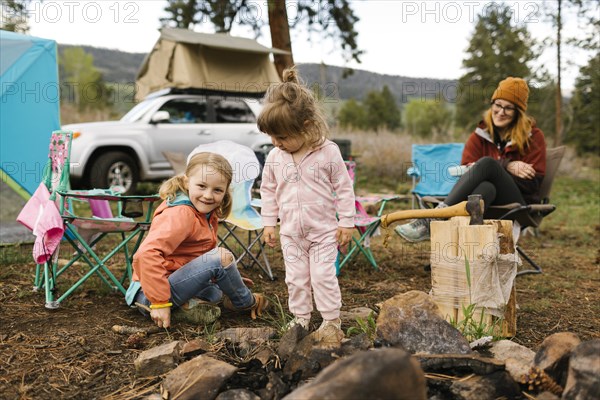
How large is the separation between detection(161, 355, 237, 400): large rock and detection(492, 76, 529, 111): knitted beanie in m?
2.59

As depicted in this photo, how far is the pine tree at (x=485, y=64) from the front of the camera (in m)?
26.4

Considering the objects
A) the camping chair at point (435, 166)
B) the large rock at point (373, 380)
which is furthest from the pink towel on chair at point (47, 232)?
the camping chair at point (435, 166)

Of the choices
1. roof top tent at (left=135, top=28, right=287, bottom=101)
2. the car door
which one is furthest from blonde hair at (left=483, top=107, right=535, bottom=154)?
roof top tent at (left=135, top=28, right=287, bottom=101)

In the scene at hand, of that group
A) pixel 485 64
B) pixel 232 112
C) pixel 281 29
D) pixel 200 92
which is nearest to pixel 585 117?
pixel 485 64

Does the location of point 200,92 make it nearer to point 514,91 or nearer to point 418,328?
point 514,91

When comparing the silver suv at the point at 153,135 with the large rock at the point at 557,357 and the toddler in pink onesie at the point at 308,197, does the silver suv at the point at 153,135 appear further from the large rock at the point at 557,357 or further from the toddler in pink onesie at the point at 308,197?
the large rock at the point at 557,357

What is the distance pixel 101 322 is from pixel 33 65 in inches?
144

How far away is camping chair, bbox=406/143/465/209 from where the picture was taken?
5.48 m

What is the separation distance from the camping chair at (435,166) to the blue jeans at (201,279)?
309cm

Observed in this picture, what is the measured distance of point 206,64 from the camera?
9.85 metres

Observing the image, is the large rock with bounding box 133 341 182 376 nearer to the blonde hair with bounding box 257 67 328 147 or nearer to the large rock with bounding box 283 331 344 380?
the large rock with bounding box 283 331 344 380

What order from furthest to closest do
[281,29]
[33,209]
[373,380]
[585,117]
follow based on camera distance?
[585,117], [281,29], [33,209], [373,380]

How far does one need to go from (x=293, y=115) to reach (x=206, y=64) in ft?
Answer: 26.2

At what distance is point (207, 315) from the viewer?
268 cm
